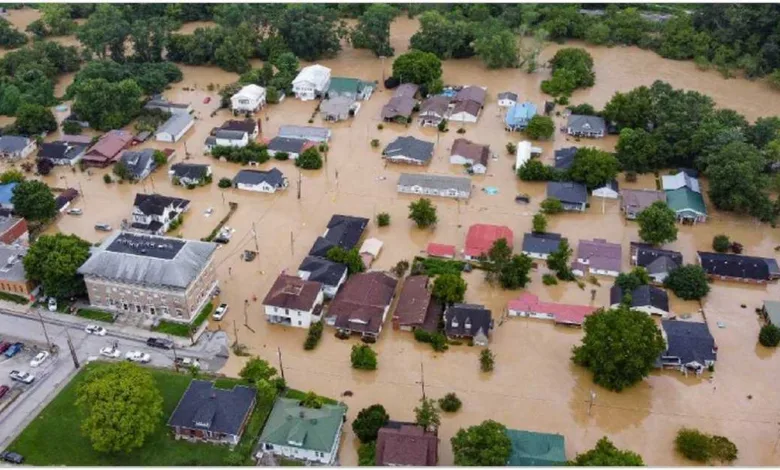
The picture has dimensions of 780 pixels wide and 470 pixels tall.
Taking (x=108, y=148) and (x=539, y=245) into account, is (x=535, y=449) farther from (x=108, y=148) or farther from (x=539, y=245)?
(x=108, y=148)

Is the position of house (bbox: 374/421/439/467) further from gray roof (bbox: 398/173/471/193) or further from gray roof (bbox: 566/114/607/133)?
gray roof (bbox: 566/114/607/133)

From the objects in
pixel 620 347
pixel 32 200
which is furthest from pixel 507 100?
pixel 32 200

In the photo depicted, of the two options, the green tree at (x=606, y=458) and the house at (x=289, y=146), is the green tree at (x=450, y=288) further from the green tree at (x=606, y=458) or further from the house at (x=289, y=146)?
the house at (x=289, y=146)

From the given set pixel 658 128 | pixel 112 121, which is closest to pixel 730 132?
pixel 658 128

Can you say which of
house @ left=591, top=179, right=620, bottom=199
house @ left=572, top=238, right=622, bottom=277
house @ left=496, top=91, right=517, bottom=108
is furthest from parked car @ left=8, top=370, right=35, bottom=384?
house @ left=496, top=91, right=517, bottom=108

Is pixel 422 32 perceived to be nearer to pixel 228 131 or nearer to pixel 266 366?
pixel 228 131
